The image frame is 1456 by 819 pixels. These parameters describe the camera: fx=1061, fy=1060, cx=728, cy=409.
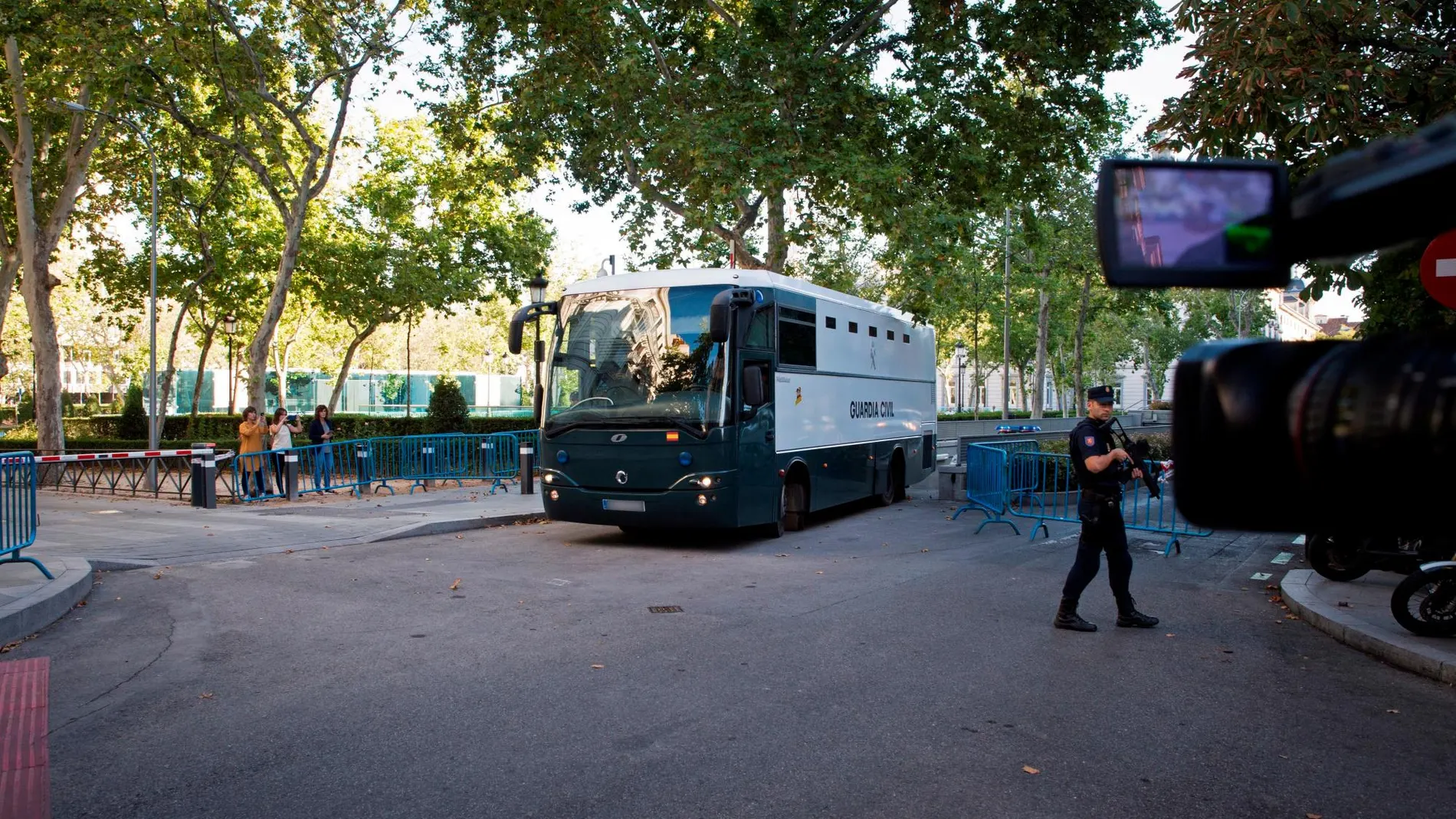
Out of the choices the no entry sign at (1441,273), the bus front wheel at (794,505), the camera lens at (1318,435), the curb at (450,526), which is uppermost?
the no entry sign at (1441,273)

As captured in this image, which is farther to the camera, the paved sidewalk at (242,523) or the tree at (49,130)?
the tree at (49,130)

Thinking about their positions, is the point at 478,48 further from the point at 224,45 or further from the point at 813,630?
the point at 813,630

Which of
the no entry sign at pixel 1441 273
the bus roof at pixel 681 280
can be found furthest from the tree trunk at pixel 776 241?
the no entry sign at pixel 1441 273

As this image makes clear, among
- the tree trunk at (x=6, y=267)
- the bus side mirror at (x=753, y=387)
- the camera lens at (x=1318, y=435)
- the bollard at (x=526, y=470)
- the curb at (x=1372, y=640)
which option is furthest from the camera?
the tree trunk at (x=6, y=267)

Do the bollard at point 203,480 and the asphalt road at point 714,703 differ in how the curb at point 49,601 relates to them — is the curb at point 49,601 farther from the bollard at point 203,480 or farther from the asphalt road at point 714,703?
the bollard at point 203,480

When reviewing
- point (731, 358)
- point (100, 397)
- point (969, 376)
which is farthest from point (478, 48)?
point (969, 376)

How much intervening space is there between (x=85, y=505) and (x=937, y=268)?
14779 mm

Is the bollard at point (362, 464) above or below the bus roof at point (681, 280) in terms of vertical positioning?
below

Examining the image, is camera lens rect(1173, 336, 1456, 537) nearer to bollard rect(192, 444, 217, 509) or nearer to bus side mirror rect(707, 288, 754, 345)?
bus side mirror rect(707, 288, 754, 345)

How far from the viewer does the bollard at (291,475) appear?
17344 mm

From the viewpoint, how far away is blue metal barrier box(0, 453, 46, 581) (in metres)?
8.96

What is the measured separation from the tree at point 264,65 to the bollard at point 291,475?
6742 millimetres

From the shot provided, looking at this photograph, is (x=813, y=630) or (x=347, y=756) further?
(x=813, y=630)

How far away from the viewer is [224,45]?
20.4 meters
